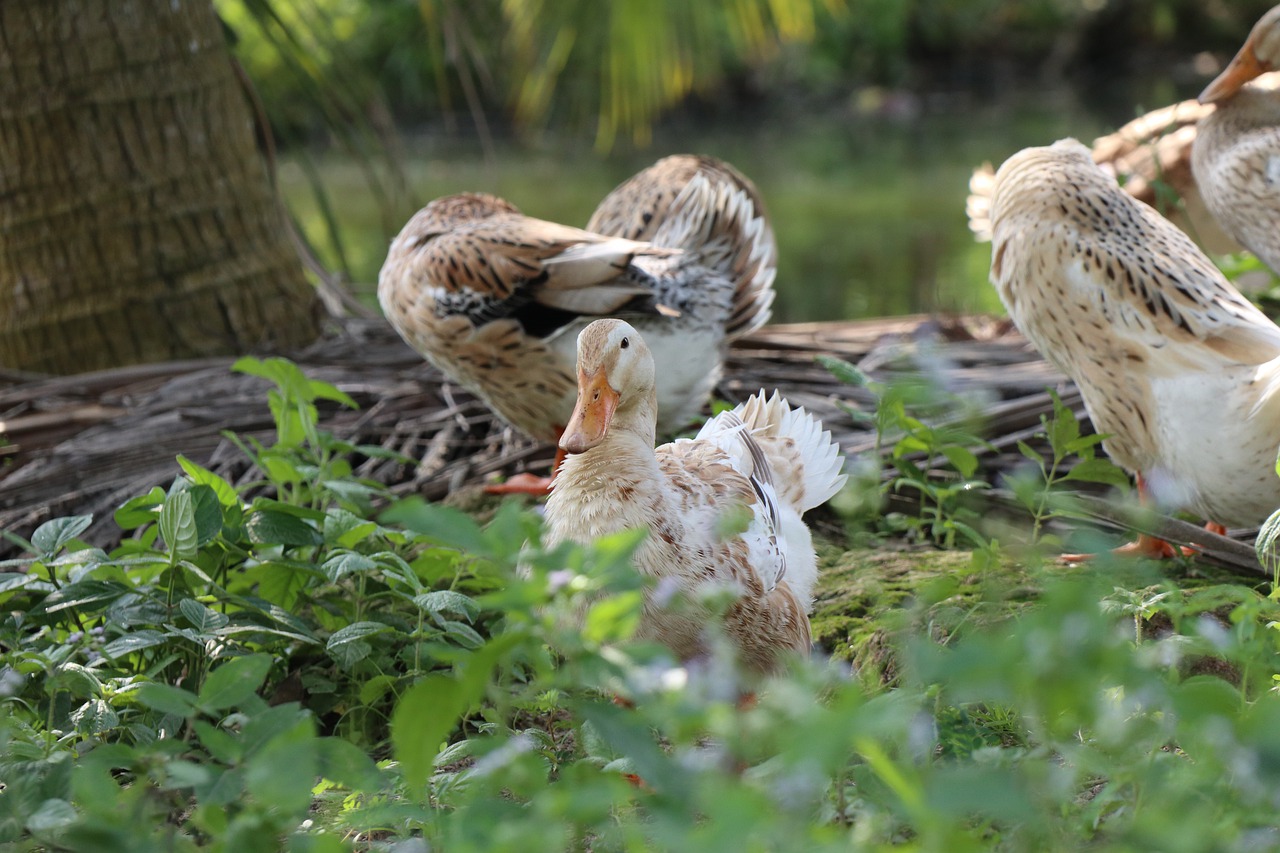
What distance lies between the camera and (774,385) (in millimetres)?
4195

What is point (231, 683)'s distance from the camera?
1548 millimetres

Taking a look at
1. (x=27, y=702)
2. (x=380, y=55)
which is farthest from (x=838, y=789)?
(x=380, y=55)

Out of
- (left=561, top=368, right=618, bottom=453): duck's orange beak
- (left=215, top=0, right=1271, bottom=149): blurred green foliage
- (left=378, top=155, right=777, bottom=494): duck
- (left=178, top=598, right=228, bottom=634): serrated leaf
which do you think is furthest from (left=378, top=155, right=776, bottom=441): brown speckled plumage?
(left=215, top=0, right=1271, bottom=149): blurred green foliage

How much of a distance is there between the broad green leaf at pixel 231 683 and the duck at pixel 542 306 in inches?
78.6

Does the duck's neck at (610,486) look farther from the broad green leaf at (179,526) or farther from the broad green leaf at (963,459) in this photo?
the broad green leaf at (963,459)

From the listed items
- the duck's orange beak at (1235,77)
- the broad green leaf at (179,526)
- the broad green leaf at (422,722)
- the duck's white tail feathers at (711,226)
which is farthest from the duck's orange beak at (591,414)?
the duck's orange beak at (1235,77)

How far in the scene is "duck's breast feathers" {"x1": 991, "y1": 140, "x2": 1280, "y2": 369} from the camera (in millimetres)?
2820

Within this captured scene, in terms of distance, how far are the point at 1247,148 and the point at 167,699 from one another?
3.46 m

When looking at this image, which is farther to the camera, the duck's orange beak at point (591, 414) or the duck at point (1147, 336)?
the duck at point (1147, 336)

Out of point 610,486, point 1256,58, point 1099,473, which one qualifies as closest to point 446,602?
point 610,486

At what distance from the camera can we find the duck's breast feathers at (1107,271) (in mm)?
2820

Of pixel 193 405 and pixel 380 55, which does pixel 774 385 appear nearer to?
pixel 193 405

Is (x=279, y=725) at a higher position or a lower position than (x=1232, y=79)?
lower

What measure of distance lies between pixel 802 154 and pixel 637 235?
11542 mm
